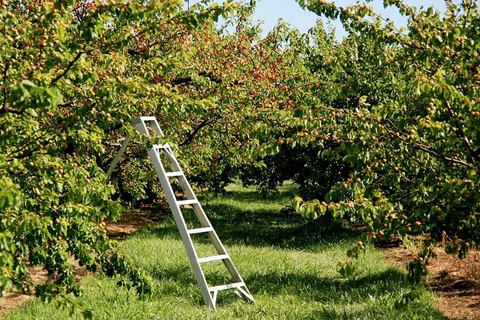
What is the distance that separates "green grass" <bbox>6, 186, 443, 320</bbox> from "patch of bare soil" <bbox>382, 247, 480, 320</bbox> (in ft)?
1.04

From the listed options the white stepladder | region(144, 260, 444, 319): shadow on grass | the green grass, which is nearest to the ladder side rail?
the white stepladder

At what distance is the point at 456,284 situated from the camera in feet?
26.6

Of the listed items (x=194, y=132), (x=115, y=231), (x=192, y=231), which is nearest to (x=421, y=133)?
(x=192, y=231)

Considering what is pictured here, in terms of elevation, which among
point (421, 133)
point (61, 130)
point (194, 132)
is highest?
point (194, 132)

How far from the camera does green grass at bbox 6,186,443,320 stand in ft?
21.1

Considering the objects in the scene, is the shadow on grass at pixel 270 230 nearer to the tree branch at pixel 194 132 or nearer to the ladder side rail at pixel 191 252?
the tree branch at pixel 194 132

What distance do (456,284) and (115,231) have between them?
882 centimetres

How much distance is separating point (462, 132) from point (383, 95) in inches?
295

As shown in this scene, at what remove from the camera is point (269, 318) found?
632 cm

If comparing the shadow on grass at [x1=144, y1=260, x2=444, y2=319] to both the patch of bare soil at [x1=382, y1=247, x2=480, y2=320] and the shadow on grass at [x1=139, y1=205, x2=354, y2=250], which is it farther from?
the shadow on grass at [x1=139, y1=205, x2=354, y2=250]

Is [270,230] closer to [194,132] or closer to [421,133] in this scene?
[194,132]

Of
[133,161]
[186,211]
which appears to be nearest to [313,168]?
[133,161]

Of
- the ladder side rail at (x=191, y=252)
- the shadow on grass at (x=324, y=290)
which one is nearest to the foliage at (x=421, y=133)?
the shadow on grass at (x=324, y=290)

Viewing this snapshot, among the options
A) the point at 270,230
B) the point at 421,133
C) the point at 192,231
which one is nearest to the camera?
the point at 421,133
